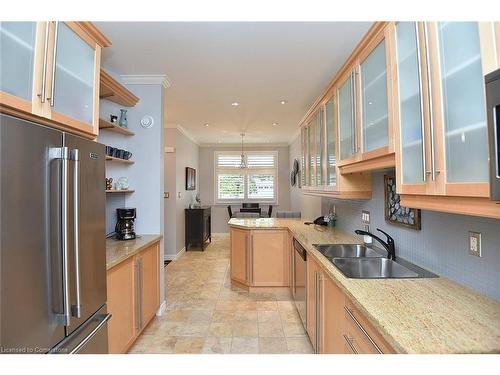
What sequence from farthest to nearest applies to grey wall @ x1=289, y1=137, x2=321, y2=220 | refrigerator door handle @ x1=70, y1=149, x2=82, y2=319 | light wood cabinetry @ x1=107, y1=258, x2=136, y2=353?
grey wall @ x1=289, y1=137, x2=321, y2=220 < light wood cabinetry @ x1=107, y1=258, x2=136, y2=353 < refrigerator door handle @ x1=70, y1=149, x2=82, y2=319

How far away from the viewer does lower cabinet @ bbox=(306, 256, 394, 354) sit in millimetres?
1151

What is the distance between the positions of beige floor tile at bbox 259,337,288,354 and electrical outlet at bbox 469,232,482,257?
5.38 ft

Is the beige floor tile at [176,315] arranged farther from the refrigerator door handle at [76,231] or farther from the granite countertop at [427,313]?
the granite countertop at [427,313]

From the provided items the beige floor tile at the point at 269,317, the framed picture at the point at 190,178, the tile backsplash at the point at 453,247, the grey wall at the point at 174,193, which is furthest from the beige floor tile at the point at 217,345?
the framed picture at the point at 190,178

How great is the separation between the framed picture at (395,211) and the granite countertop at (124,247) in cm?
208

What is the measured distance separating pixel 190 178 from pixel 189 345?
4.45 metres

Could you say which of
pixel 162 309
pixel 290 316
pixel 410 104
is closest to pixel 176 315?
pixel 162 309

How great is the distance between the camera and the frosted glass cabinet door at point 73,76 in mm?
1440

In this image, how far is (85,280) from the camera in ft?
4.59

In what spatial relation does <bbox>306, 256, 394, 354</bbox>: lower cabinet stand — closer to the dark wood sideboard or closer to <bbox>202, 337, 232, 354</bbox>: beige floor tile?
<bbox>202, 337, 232, 354</bbox>: beige floor tile

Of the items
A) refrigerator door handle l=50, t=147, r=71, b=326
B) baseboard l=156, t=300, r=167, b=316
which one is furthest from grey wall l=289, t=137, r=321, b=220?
refrigerator door handle l=50, t=147, r=71, b=326

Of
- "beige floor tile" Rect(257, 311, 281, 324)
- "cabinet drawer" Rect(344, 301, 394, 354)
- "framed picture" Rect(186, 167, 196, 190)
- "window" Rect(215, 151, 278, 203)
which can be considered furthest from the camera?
"window" Rect(215, 151, 278, 203)

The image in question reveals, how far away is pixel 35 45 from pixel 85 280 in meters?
1.21
